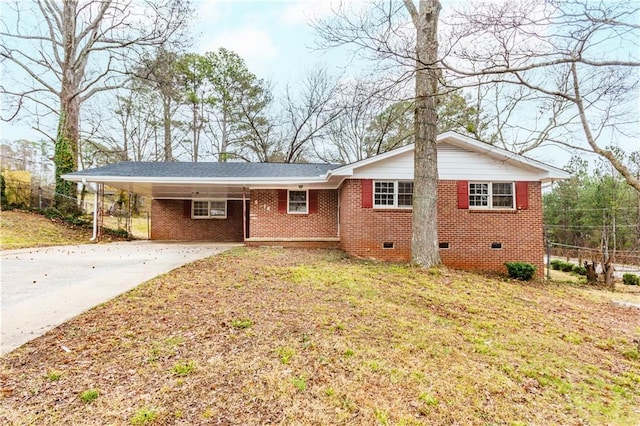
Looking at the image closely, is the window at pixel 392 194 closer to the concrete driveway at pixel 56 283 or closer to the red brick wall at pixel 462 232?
the red brick wall at pixel 462 232

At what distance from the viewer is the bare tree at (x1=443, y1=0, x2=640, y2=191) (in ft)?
13.9

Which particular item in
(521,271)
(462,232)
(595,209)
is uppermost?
(595,209)

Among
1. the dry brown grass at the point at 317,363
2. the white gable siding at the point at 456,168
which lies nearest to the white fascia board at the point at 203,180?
the white gable siding at the point at 456,168

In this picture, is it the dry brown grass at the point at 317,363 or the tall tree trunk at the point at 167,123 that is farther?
the tall tree trunk at the point at 167,123

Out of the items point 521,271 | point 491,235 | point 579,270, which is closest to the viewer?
point 521,271

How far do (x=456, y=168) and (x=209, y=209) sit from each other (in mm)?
11484

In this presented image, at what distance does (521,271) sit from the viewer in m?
9.68

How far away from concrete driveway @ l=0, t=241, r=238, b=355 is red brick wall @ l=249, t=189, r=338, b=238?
4.31 m

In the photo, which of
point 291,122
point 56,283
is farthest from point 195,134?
point 56,283

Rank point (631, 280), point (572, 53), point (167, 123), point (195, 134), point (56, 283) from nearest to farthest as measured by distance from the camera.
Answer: point (572, 53)
point (56, 283)
point (631, 280)
point (167, 123)
point (195, 134)

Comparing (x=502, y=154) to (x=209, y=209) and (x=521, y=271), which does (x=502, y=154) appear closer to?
(x=521, y=271)

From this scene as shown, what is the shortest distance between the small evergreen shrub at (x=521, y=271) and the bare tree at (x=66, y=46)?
Answer: 1755 cm

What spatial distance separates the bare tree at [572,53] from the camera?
425 cm

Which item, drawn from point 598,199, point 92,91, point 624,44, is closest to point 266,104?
point 92,91
